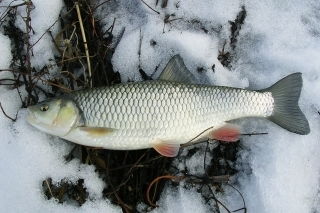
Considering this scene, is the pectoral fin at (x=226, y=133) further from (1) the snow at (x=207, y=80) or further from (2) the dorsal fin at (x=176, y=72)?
(2) the dorsal fin at (x=176, y=72)

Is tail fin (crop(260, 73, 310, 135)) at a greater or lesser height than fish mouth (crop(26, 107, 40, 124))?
greater

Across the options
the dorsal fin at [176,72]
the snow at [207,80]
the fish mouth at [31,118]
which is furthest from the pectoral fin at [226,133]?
the fish mouth at [31,118]

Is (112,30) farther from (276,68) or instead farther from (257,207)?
(257,207)

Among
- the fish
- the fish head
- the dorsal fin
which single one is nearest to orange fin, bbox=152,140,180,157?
the fish

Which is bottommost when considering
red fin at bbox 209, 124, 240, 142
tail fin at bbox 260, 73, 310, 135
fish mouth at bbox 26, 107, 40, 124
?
fish mouth at bbox 26, 107, 40, 124

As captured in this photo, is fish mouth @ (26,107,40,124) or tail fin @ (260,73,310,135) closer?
fish mouth @ (26,107,40,124)

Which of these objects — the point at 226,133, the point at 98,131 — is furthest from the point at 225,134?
the point at 98,131

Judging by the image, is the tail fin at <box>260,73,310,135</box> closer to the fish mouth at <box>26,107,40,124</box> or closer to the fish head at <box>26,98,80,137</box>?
the fish head at <box>26,98,80,137</box>
